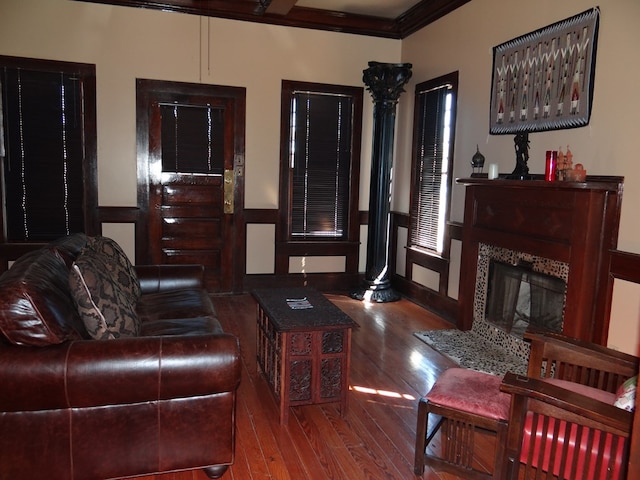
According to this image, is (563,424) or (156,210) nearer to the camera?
(563,424)

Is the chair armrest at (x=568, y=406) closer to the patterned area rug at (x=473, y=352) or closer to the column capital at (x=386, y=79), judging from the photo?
the patterned area rug at (x=473, y=352)

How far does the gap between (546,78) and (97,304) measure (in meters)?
3.29

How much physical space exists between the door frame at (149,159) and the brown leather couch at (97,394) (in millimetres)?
3221

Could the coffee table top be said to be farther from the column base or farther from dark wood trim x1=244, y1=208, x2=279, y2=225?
dark wood trim x1=244, y1=208, x2=279, y2=225

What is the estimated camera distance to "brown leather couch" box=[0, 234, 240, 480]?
6.32 ft

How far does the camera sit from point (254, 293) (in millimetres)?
3344

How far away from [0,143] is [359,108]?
3684 millimetres

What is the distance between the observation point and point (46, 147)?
5066mm

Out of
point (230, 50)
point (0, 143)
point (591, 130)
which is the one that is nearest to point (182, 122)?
point (230, 50)

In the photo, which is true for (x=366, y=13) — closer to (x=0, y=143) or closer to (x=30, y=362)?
(x=0, y=143)

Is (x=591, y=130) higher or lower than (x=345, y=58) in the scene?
lower

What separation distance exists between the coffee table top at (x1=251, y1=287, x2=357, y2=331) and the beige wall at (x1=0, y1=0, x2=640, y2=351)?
1955 mm

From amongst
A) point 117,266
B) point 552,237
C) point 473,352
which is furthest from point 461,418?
point 117,266

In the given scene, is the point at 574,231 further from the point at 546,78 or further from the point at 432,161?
the point at 432,161
